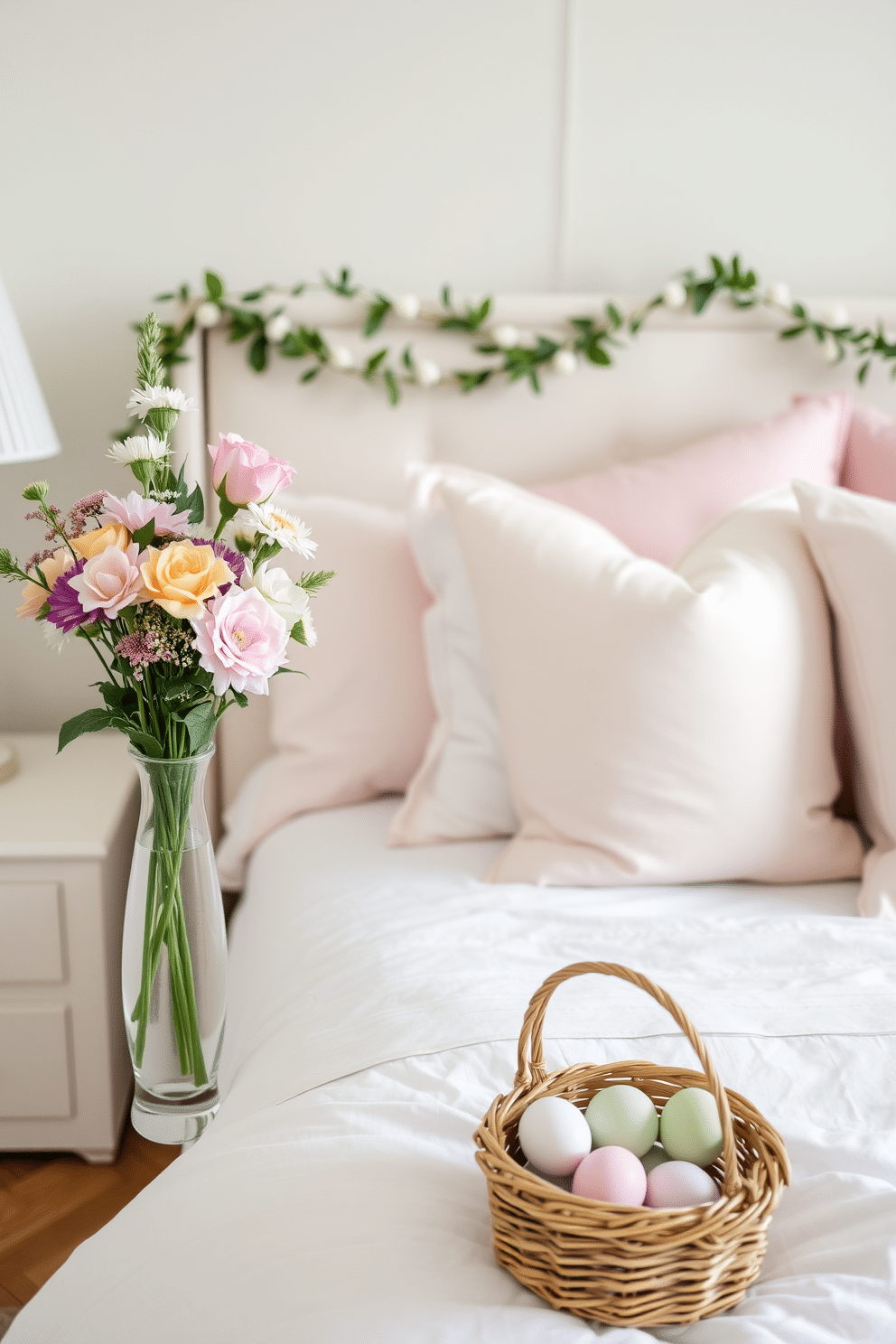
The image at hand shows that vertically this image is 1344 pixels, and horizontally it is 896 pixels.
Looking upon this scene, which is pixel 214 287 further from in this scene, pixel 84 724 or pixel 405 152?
pixel 84 724

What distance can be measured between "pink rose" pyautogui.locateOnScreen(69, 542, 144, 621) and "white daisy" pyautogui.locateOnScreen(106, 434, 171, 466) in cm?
8

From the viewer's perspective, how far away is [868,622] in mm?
1231

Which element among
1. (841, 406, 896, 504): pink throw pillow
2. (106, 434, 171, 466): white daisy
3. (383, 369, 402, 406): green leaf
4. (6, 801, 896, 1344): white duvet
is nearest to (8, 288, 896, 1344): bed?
(6, 801, 896, 1344): white duvet

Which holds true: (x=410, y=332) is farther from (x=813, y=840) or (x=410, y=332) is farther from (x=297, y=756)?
(x=813, y=840)

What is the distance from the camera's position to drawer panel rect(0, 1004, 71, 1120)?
139 cm

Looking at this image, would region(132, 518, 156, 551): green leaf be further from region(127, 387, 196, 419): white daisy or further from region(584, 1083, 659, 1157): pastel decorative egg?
region(584, 1083, 659, 1157): pastel decorative egg

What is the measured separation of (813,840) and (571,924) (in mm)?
337

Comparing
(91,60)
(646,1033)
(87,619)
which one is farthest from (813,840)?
(91,60)

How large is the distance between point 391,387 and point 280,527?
0.85 meters

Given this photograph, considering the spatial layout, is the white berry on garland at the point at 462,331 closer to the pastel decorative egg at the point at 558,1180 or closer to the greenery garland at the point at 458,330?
the greenery garland at the point at 458,330

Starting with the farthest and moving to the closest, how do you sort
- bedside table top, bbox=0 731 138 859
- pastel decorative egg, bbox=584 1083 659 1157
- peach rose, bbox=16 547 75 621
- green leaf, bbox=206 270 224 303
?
green leaf, bbox=206 270 224 303 → bedside table top, bbox=0 731 138 859 → peach rose, bbox=16 547 75 621 → pastel decorative egg, bbox=584 1083 659 1157

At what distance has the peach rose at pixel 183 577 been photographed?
750mm

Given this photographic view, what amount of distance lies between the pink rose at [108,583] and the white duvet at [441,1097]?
1.36ft

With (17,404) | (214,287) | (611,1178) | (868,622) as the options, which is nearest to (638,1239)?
(611,1178)
